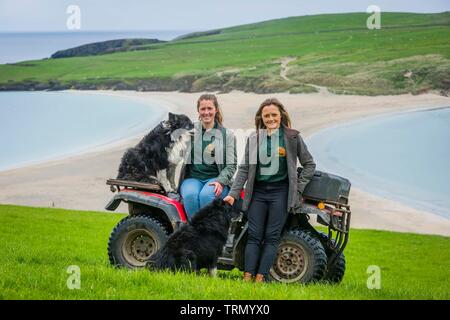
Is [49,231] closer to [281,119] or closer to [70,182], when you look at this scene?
[281,119]

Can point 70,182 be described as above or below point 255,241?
below

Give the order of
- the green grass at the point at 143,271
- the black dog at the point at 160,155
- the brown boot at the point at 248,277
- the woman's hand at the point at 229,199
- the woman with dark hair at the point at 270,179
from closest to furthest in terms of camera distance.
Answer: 1. the green grass at the point at 143,271
2. the woman with dark hair at the point at 270,179
3. the brown boot at the point at 248,277
4. the woman's hand at the point at 229,199
5. the black dog at the point at 160,155

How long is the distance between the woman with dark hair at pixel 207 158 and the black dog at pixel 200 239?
0.77ft

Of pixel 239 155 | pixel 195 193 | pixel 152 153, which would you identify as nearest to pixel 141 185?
pixel 152 153

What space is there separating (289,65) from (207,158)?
46.4m

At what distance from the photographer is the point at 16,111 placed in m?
55.2

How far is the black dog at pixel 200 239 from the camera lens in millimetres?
7359

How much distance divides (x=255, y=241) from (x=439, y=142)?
31.6m

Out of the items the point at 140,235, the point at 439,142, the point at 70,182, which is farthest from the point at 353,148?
the point at 140,235

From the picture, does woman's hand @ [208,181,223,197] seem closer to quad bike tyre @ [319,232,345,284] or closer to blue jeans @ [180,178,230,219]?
blue jeans @ [180,178,230,219]

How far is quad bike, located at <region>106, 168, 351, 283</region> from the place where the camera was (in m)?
7.29

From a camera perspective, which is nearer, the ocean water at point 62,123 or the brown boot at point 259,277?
the brown boot at point 259,277

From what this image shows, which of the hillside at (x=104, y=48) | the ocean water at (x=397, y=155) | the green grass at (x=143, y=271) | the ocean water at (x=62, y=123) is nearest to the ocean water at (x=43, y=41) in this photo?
the hillside at (x=104, y=48)

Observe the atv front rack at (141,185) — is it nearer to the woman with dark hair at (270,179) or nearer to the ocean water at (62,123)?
the woman with dark hair at (270,179)
